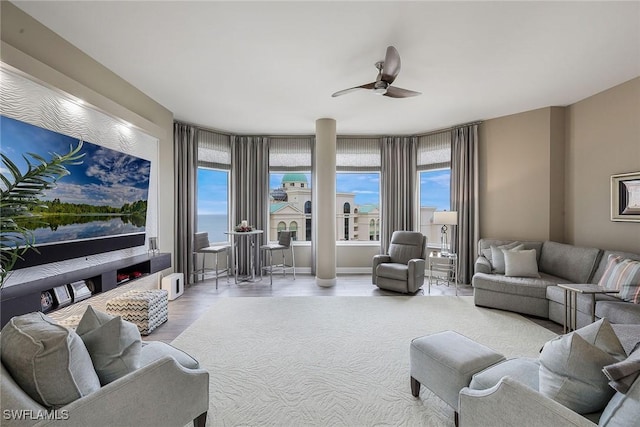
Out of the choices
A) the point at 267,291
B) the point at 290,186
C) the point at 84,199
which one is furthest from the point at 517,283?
the point at 84,199

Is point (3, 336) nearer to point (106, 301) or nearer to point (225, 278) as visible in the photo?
point (106, 301)

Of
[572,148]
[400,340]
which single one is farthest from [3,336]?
[572,148]

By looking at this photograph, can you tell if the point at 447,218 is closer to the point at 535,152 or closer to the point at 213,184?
the point at 535,152

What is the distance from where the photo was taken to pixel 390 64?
271 centimetres

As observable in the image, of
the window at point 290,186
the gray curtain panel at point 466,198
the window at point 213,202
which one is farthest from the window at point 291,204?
the gray curtain panel at point 466,198

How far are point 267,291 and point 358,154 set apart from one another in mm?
3574

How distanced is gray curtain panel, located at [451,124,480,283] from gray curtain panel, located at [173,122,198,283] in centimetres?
522

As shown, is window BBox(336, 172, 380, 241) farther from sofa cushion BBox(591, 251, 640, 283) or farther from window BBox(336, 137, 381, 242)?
sofa cushion BBox(591, 251, 640, 283)

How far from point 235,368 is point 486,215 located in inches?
198

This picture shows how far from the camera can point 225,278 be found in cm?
577

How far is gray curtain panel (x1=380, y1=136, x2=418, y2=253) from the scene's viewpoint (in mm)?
6121

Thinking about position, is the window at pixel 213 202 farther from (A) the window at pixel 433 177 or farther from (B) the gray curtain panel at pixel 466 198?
(B) the gray curtain panel at pixel 466 198

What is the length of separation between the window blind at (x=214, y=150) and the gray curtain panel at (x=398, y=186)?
11.4 feet

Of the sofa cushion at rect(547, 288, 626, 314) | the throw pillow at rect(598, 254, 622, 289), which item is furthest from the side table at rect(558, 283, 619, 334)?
the throw pillow at rect(598, 254, 622, 289)
